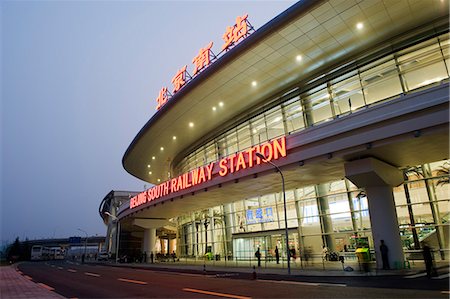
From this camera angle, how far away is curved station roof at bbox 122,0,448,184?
19.3 m

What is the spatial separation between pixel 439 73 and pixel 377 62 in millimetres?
4029

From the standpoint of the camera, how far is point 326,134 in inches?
709

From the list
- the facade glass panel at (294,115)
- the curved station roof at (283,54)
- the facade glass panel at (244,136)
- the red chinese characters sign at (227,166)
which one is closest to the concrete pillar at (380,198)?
the red chinese characters sign at (227,166)

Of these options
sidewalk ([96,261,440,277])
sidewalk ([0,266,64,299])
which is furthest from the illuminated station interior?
sidewalk ([0,266,64,299])

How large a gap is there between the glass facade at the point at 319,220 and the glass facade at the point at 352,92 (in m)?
5.83

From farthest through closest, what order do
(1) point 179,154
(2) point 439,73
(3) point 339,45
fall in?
(1) point 179,154
(3) point 339,45
(2) point 439,73

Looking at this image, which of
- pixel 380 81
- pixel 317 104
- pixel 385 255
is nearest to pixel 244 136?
pixel 317 104

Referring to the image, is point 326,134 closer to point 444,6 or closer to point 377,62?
point 377,62

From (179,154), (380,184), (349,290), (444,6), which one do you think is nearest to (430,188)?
(380,184)

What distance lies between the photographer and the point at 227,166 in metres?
23.6

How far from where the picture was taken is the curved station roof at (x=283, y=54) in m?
19.3

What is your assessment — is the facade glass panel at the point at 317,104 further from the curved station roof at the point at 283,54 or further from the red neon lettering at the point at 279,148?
the red neon lettering at the point at 279,148

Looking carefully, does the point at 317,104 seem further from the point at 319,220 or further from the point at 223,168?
the point at 319,220

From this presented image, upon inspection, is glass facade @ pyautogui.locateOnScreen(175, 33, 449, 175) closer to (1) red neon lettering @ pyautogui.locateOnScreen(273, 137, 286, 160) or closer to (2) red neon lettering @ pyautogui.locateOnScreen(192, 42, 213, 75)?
(1) red neon lettering @ pyautogui.locateOnScreen(273, 137, 286, 160)
